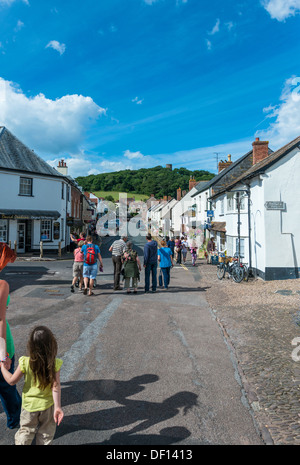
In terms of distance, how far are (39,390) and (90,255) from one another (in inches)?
267

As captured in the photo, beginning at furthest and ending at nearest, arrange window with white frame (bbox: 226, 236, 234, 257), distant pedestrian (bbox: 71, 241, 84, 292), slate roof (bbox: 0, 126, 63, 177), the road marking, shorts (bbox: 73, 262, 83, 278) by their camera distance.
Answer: slate roof (bbox: 0, 126, 63, 177) → window with white frame (bbox: 226, 236, 234, 257) → shorts (bbox: 73, 262, 83, 278) → distant pedestrian (bbox: 71, 241, 84, 292) → the road marking

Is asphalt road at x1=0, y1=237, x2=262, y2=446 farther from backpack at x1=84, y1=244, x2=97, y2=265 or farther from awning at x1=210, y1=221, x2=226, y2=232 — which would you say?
awning at x1=210, y1=221, x2=226, y2=232

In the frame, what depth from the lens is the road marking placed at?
485cm

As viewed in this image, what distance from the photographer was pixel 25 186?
24031 millimetres

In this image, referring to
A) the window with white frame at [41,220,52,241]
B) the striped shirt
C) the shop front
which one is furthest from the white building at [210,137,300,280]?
the window with white frame at [41,220,52,241]

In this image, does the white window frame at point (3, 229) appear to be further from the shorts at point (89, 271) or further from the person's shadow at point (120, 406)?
the person's shadow at point (120, 406)

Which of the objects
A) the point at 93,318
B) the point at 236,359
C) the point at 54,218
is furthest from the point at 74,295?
the point at 54,218

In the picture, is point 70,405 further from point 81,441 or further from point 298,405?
point 298,405

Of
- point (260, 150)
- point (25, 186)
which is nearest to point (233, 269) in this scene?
point (260, 150)

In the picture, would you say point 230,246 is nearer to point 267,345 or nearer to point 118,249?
point 118,249

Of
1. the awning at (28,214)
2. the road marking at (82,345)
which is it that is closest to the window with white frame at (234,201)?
the road marking at (82,345)

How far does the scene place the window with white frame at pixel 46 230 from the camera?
2481 centimetres

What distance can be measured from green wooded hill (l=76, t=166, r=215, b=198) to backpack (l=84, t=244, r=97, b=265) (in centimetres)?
9130

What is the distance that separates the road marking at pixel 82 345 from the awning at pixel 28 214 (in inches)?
661
